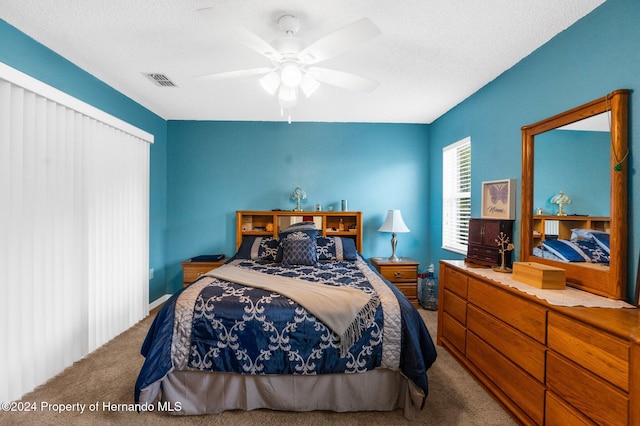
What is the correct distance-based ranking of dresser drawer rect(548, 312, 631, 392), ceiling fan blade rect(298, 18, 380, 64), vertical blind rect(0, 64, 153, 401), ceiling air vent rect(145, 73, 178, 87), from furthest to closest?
ceiling air vent rect(145, 73, 178, 87), vertical blind rect(0, 64, 153, 401), ceiling fan blade rect(298, 18, 380, 64), dresser drawer rect(548, 312, 631, 392)

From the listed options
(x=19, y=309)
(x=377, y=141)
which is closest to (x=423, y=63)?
(x=377, y=141)

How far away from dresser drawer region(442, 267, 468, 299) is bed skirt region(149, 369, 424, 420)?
977mm

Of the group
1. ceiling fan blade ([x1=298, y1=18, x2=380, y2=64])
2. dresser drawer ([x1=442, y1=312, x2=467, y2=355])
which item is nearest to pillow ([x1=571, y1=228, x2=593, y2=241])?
dresser drawer ([x1=442, y1=312, x2=467, y2=355])

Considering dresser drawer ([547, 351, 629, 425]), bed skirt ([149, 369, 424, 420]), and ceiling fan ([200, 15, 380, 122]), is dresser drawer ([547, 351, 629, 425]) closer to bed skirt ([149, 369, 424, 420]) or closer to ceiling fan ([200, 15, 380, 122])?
bed skirt ([149, 369, 424, 420])

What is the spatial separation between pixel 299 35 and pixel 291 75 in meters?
0.42

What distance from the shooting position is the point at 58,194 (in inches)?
96.3

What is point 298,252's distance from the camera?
10.6ft

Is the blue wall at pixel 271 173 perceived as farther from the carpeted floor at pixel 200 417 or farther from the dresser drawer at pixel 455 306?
the carpeted floor at pixel 200 417

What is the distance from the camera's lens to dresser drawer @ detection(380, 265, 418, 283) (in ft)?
12.5

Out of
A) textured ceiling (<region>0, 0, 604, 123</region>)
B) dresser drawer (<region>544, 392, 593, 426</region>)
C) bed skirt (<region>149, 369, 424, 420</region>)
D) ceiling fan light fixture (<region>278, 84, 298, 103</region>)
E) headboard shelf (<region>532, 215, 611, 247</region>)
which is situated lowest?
bed skirt (<region>149, 369, 424, 420</region>)

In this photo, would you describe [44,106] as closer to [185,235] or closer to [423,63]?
[185,235]

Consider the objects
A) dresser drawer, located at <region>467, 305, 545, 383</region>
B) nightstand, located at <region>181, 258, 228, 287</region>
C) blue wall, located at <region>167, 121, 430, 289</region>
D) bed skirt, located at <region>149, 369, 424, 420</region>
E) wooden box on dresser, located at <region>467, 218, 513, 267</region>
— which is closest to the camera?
dresser drawer, located at <region>467, 305, 545, 383</region>

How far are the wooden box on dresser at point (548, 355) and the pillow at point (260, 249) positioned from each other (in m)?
2.02

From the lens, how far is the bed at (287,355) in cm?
188
